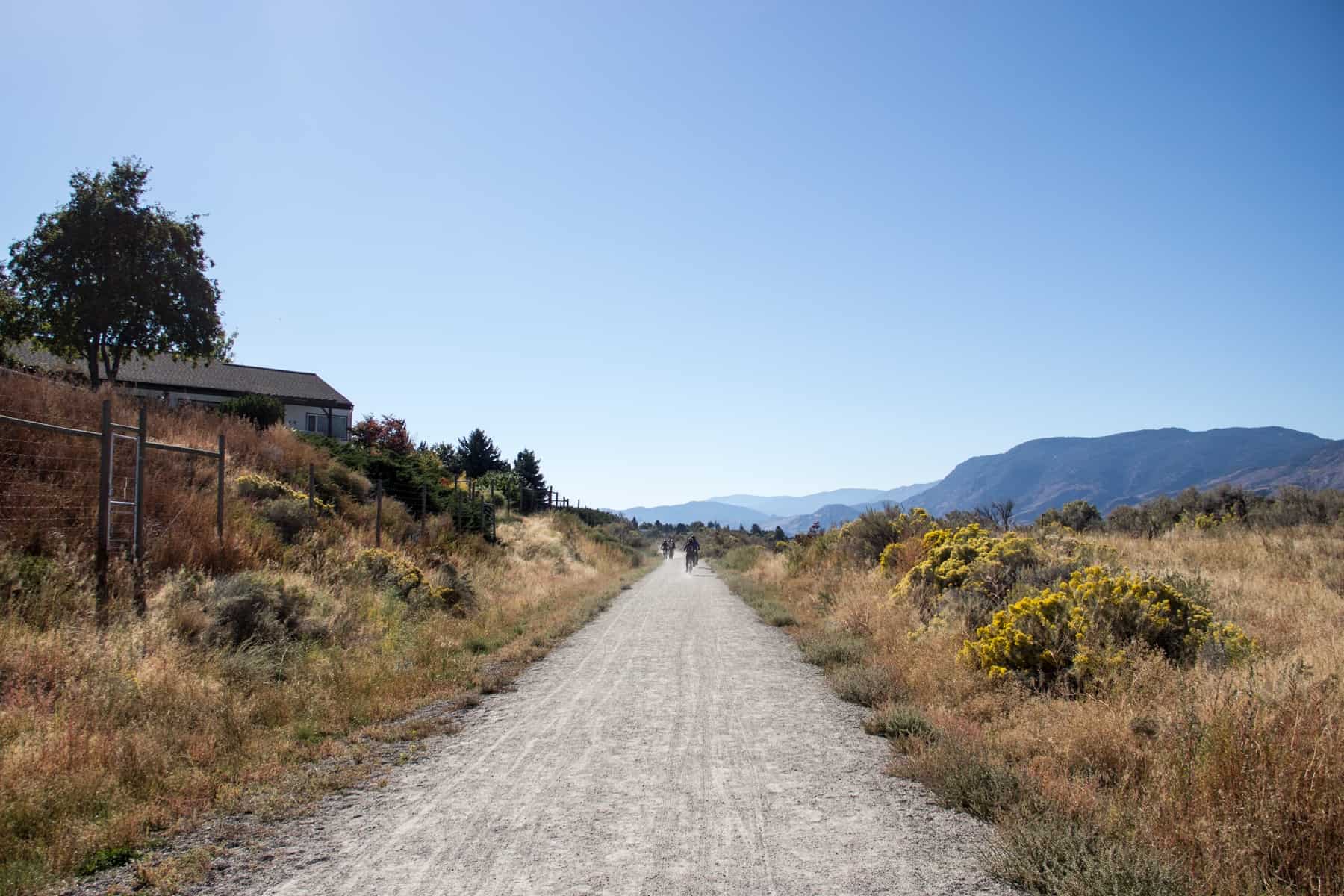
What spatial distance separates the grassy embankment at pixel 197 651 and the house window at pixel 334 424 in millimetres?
34673

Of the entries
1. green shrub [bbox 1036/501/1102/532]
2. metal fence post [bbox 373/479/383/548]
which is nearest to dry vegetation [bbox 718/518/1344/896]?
metal fence post [bbox 373/479/383/548]

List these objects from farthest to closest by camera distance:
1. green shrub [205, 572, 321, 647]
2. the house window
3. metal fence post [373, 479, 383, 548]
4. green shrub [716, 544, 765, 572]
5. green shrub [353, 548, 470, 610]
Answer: the house window, green shrub [716, 544, 765, 572], metal fence post [373, 479, 383, 548], green shrub [353, 548, 470, 610], green shrub [205, 572, 321, 647]

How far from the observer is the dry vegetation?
4.22 meters

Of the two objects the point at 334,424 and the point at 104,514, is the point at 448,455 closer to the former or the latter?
the point at 334,424

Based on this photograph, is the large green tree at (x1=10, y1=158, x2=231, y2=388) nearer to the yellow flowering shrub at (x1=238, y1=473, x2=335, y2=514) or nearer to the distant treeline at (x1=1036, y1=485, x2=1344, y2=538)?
the yellow flowering shrub at (x1=238, y1=473, x2=335, y2=514)

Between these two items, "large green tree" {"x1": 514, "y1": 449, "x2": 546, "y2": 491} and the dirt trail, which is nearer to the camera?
the dirt trail

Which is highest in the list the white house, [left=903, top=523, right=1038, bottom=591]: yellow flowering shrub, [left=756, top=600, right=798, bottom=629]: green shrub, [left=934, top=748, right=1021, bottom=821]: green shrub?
the white house

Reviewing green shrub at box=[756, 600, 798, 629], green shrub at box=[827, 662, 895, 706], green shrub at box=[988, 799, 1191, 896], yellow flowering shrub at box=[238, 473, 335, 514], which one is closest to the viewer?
green shrub at box=[988, 799, 1191, 896]

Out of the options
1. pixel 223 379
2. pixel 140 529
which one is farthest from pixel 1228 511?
pixel 223 379

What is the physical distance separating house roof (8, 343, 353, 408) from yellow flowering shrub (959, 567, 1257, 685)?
A: 42486 millimetres

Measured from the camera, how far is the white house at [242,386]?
4400 centimetres

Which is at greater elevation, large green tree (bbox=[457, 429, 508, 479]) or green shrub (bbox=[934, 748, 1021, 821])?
large green tree (bbox=[457, 429, 508, 479])

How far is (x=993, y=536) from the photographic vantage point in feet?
47.4

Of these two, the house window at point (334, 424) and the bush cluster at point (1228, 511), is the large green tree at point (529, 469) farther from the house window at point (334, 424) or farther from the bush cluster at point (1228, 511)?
the bush cluster at point (1228, 511)
